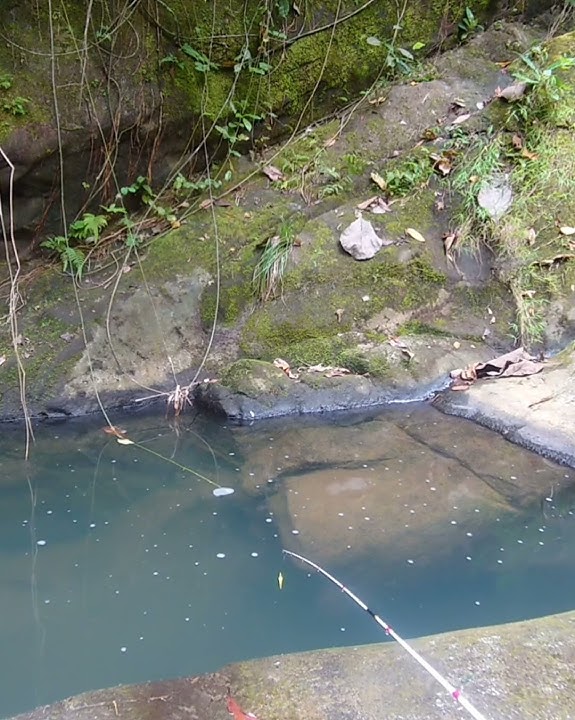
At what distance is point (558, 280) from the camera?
4777 mm

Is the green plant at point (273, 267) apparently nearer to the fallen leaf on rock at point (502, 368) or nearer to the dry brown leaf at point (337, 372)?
the dry brown leaf at point (337, 372)

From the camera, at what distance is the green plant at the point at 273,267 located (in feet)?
15.6

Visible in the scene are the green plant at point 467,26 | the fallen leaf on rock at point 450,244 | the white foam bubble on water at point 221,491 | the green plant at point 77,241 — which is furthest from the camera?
the green plant at point 467,26

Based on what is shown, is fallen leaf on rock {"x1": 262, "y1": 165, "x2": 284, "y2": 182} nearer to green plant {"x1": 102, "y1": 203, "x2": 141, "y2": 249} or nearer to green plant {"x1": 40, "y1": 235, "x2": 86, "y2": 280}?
green plant {"x1": 102, "y1": 203, "x2": 141, "y2": 249}

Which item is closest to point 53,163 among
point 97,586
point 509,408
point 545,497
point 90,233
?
point 90,233

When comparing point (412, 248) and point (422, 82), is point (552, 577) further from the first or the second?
point (422, 82)

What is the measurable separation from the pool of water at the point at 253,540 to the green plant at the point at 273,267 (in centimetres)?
107

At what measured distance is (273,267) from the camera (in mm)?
4742

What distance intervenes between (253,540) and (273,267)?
2231 millimetres

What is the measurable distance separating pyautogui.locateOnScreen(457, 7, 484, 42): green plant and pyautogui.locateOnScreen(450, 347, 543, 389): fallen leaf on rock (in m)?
3.35

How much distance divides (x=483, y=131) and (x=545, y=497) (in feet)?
11.1

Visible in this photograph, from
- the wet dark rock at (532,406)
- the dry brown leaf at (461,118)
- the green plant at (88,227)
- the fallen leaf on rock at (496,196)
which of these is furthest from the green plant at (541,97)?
the green plant at (88,227)

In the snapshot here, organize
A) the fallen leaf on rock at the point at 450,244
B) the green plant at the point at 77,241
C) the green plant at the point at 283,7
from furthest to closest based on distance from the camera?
1. the green plant at the point at 283,7
2. the fallen leaf on rock at the point at 450,244
3. the green plant at the point at 77,241

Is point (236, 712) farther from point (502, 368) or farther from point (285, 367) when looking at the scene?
point (502, 368)
